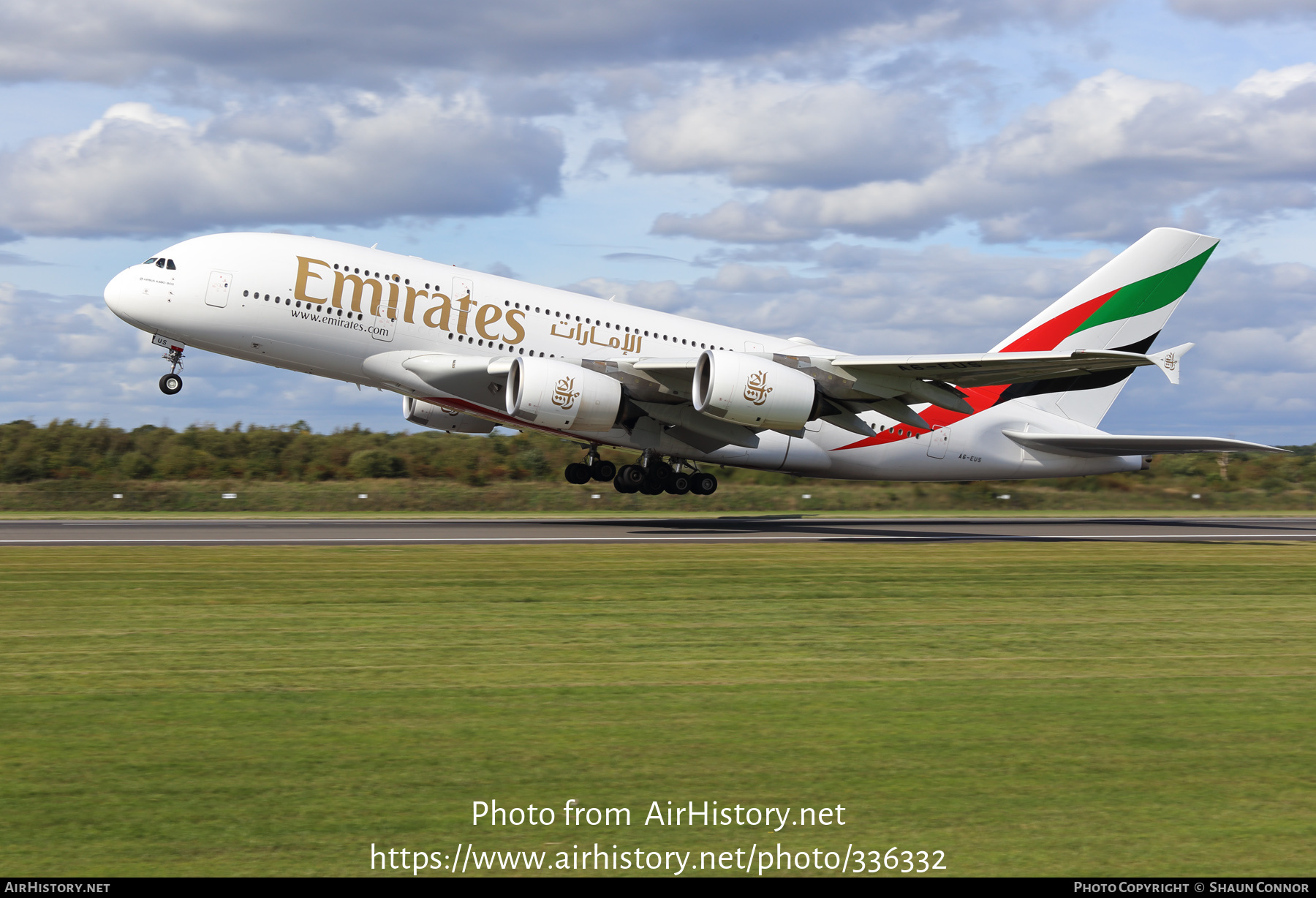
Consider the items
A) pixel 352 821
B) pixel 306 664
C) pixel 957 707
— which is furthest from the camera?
pixel 306 664

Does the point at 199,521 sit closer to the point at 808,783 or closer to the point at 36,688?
the point at 36,688

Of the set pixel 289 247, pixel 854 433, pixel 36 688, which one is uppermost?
pixel 289 247

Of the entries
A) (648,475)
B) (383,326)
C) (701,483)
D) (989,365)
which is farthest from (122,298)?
(989,365)

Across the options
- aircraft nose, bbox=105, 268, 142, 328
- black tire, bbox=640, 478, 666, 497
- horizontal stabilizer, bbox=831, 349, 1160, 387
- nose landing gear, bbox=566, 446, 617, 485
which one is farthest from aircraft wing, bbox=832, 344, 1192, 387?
aircraft nose, bbox=105, 268, 142, 328

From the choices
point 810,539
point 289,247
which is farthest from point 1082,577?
point 289,247

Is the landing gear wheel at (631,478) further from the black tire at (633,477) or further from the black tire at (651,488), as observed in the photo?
the black tire at (651,488)

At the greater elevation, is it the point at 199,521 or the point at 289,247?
the point at 289,247

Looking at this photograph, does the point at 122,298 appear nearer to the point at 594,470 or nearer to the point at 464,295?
the point at 464,295

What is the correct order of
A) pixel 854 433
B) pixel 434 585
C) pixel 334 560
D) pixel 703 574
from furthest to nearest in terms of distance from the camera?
pixel 854 433, pixel 334 560, pixel 703 574, pixel 434 585

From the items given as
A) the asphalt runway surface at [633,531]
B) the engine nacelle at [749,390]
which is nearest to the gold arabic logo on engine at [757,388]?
the engine nacelle at [749,390]
